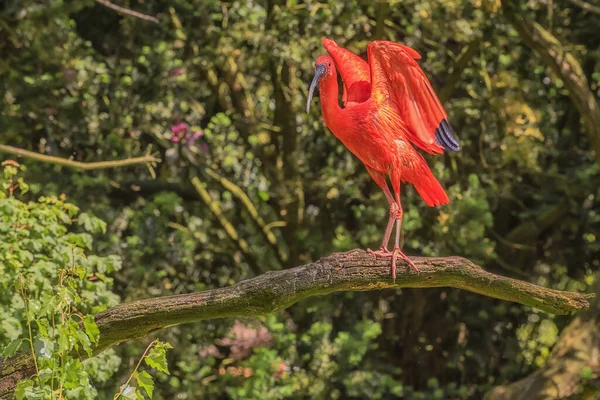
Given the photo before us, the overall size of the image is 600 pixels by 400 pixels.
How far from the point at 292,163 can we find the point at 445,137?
308cm

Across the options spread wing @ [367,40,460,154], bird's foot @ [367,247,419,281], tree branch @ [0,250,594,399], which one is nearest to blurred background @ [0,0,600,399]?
spread wing @ [367,40,460,154]

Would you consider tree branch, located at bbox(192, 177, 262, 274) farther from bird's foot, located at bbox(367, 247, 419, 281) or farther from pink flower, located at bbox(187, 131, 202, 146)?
bird's foot, located at bbox(367, 247, 419, 281)

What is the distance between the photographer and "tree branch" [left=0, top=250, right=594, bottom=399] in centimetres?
346

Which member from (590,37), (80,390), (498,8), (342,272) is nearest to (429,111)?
(342,272)

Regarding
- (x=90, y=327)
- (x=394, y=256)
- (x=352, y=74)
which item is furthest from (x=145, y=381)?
(x=352, y=74)

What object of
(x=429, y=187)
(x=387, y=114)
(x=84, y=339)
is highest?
(x=387, y=114)

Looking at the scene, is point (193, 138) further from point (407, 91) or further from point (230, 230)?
point (407, 91)

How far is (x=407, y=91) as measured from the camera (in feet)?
12.2

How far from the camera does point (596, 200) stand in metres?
6.78

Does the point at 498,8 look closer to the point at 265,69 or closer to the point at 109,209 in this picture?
the point at 265,69

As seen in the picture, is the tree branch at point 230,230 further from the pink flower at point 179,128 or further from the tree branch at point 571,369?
the tree branch at point 571,369

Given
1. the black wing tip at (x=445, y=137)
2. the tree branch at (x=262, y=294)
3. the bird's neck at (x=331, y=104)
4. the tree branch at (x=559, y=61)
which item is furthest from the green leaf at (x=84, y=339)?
the tree branch at (x=559, y=61)

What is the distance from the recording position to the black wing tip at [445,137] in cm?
372

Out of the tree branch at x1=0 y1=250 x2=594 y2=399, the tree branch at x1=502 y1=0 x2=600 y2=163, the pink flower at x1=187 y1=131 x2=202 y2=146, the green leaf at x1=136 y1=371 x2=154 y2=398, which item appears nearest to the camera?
the green leaf at x1=136 y1=371 x2=154 y2=398
